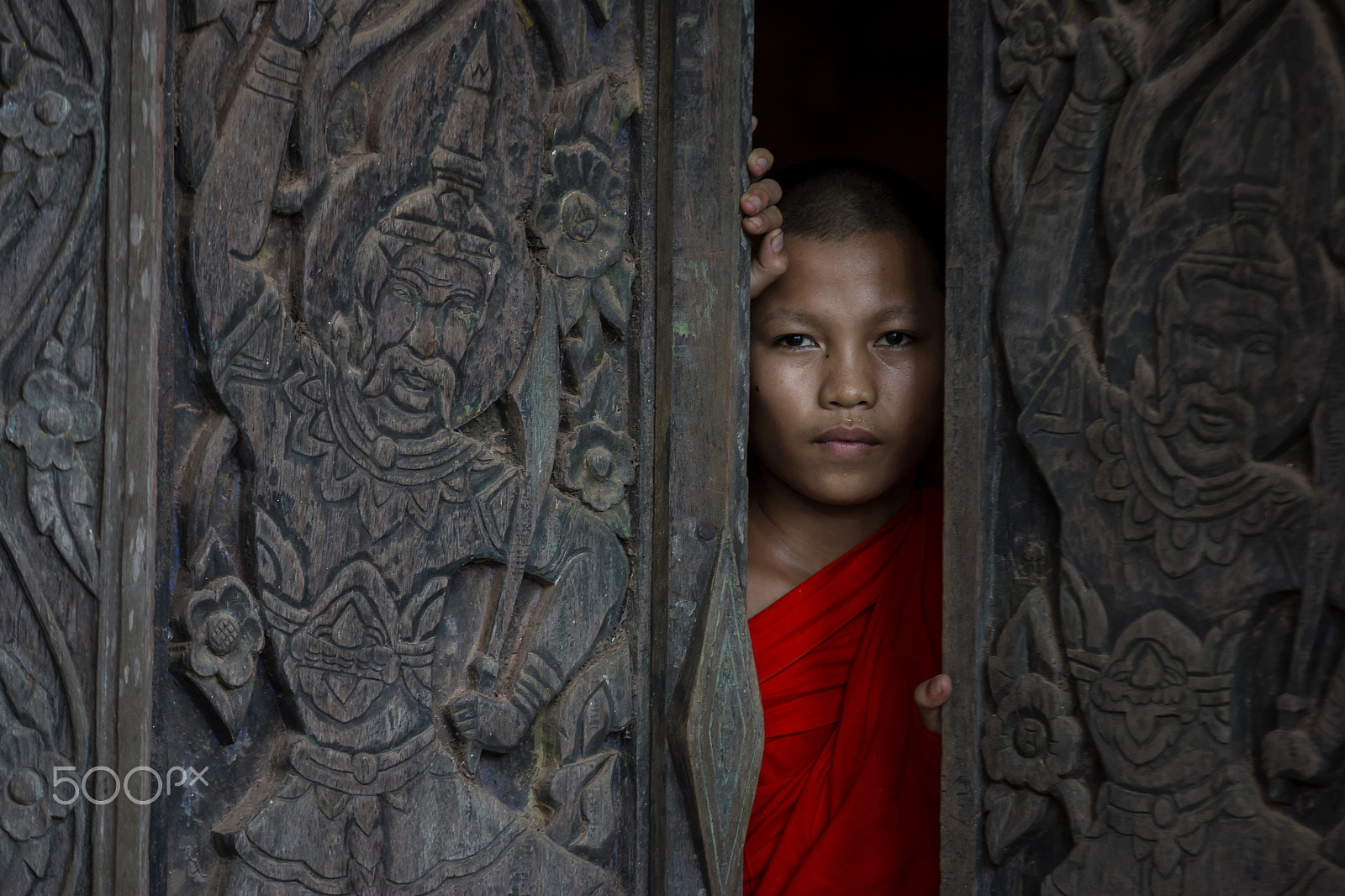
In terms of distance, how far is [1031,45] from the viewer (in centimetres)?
121

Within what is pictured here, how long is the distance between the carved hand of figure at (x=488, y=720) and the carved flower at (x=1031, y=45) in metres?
0.85

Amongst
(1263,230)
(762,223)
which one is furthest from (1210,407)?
(762,223)

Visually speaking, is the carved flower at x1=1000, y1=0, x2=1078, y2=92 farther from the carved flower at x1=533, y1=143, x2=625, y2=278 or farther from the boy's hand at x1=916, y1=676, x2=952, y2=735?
the boy's hand at x1=916, y1=676, x2=952, y2=735

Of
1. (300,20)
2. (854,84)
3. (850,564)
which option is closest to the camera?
(300,20)

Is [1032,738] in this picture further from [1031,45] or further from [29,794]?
[29,794]

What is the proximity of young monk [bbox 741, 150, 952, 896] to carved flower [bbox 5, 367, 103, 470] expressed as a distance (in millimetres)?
788

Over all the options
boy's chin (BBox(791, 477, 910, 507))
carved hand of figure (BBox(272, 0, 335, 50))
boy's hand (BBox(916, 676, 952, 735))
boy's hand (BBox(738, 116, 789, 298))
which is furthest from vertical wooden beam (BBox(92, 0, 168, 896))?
boy's chin (BBox(791, 477, 910, 507))

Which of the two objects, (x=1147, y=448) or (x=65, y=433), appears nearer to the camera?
(x=65, y=433)

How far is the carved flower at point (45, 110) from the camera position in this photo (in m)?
0.94

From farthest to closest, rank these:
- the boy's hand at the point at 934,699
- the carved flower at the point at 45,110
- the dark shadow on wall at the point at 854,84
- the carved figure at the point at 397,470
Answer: the dark shadow on wall at the point at 854,84, the boy's hand at the point at 934,699, the carved figure at the point at 397,470, the carved flower at the point at 45,110

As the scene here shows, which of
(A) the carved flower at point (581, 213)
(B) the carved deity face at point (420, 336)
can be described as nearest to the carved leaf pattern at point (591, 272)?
(A) the carved flower at point (581, 213)

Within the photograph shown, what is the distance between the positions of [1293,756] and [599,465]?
722 mm

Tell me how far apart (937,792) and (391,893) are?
0.72m

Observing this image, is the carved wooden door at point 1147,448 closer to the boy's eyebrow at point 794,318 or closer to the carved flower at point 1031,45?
the carved flower at point 1031,45
